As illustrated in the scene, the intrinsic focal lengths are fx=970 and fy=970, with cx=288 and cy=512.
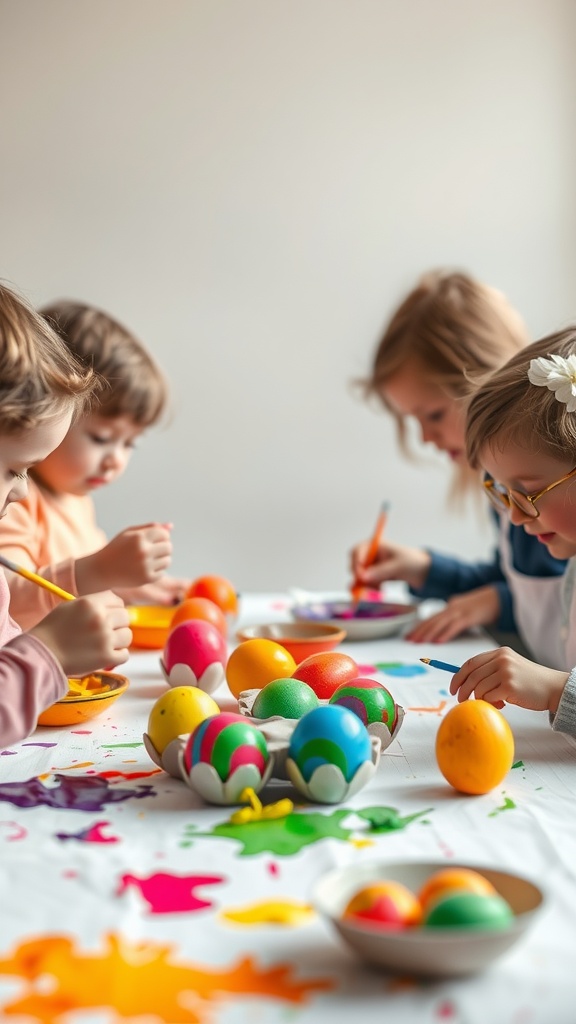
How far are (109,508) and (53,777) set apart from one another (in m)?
1.86

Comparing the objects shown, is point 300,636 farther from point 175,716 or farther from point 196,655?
point 175,716

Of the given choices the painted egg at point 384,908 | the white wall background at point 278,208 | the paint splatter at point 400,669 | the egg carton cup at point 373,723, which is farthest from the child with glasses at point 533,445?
the white wall background at point 278,208

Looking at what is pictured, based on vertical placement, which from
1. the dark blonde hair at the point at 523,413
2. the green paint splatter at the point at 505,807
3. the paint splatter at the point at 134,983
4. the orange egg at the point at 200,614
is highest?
the dark blonde hair at the point at 523,413

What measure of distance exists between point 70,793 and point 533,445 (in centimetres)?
63

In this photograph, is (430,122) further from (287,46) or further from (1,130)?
(1,130)

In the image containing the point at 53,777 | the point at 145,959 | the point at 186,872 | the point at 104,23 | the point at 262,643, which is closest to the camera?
the point at 145,959

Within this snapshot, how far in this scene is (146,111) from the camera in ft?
8.34

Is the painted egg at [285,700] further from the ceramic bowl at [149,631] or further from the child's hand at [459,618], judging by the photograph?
the child's hand at [459,618]

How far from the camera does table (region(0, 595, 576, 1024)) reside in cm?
48

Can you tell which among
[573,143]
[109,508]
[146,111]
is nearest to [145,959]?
[109,508]

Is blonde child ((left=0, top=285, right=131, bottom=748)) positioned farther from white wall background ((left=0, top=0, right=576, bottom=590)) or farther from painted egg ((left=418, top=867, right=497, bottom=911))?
white wall background ((left=0, top=0, right=576, bottom=590))

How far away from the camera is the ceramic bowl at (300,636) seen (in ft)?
4.18

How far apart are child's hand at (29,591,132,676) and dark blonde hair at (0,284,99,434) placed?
0.62 ft

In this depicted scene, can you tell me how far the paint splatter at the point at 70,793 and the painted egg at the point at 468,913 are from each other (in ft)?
1.06
